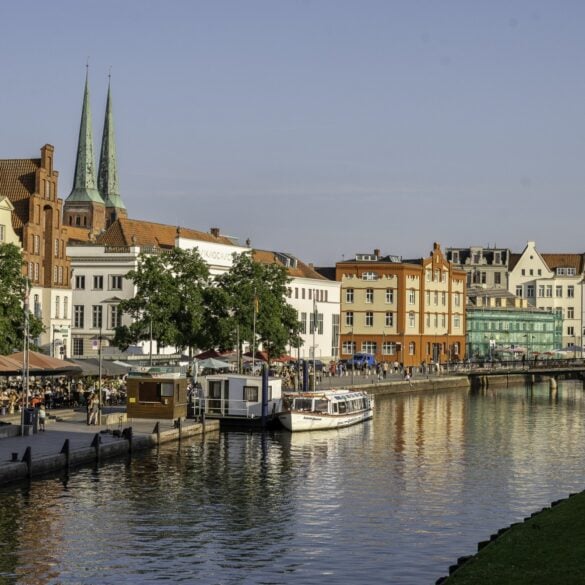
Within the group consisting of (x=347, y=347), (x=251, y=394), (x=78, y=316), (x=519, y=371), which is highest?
(x=78, y=316)

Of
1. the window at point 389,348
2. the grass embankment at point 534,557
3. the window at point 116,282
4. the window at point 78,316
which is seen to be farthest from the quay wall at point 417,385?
the grass embankment at point 534,557

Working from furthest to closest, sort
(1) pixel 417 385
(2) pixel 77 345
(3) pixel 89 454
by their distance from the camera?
(1) pixel 417 385, (2) pixel 77 345, (3) pixel 89 454

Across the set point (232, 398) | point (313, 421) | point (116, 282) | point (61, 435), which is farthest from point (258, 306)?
point (61, 435)

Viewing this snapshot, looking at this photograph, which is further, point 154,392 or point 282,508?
point 154,392

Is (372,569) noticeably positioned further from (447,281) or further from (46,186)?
Answer: (447,281)

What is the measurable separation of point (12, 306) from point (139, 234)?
56.6m

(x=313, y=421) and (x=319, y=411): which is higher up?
(x=319, y=411)

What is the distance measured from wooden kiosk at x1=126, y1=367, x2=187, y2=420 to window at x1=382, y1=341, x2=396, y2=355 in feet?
336

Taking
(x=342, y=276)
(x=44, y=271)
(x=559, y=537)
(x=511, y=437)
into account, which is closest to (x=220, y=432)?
(x=511, y=437)

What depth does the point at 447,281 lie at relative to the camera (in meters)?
198

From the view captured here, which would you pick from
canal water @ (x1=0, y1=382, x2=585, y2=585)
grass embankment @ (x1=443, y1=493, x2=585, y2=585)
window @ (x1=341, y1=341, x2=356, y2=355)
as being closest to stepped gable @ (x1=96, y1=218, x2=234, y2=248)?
window @ (x1=341, y1=341, x2=356, y2=355)

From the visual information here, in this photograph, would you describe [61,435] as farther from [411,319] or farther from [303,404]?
[411,319]

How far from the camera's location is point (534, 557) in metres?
33.0

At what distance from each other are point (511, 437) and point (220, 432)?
18.8 metres
